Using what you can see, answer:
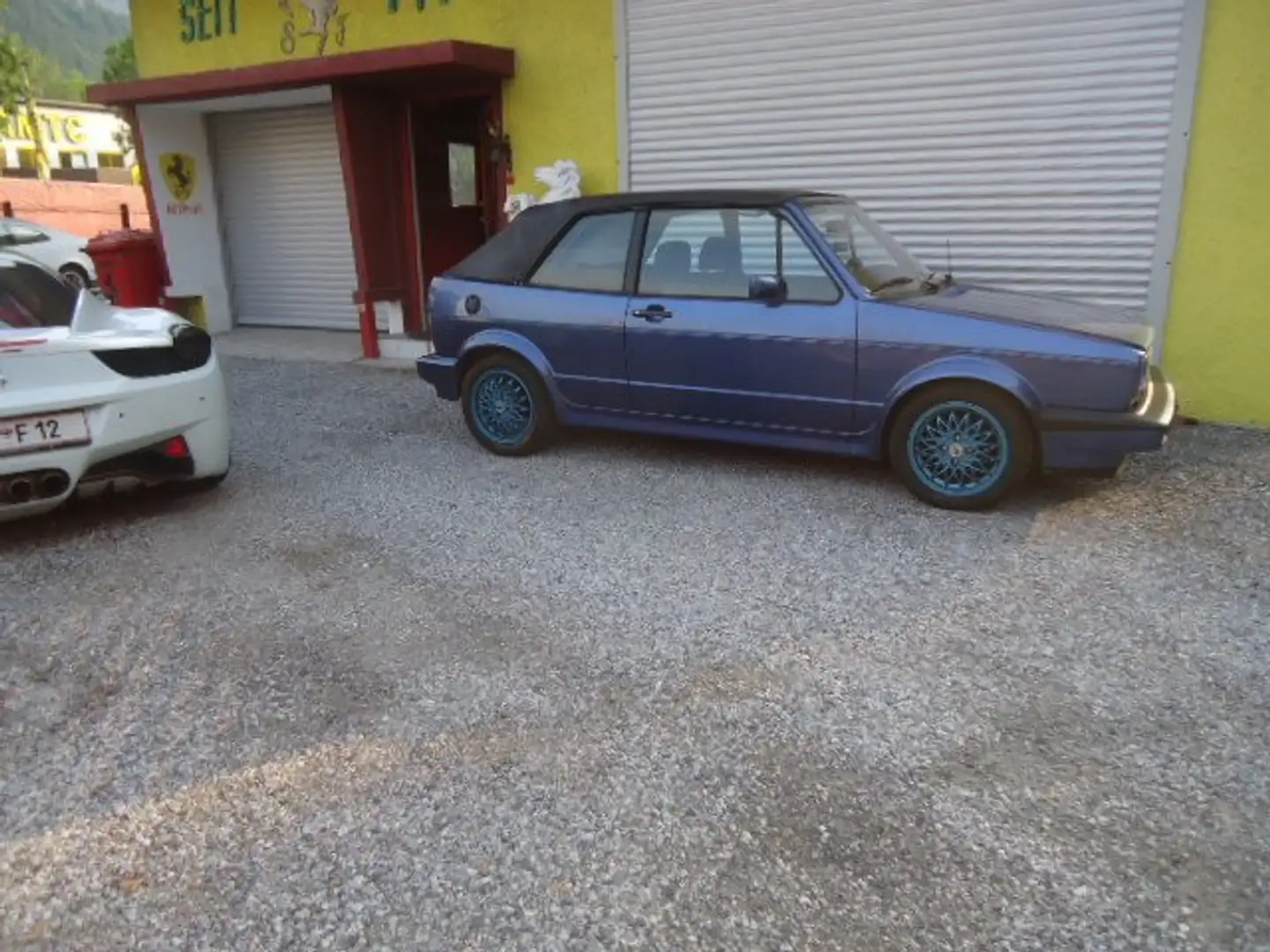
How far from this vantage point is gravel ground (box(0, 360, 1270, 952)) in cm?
208

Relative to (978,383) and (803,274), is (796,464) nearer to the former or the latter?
(803,274)

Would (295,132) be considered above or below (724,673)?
above

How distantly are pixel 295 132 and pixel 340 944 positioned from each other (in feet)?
34.3

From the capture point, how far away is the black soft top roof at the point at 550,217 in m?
5.10

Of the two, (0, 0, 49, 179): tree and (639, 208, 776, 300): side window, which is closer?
(639, 208, 776, 300): side window

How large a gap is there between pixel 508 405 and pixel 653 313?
116 cm

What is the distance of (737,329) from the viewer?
490 cm

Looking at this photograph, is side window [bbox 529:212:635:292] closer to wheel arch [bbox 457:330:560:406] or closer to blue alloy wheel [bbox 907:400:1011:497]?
wheel arch [bbox 457:330:560:406]

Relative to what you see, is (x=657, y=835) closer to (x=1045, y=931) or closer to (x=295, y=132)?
(x=1045, y=931)

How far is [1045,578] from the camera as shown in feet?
12.5

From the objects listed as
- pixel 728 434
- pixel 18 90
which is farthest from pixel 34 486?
pixel 18 90

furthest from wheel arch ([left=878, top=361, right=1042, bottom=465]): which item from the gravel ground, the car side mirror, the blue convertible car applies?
the car side mirror

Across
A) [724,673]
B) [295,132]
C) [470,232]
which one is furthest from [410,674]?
[295,132]

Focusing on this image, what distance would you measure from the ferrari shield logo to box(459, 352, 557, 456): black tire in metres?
6.80
